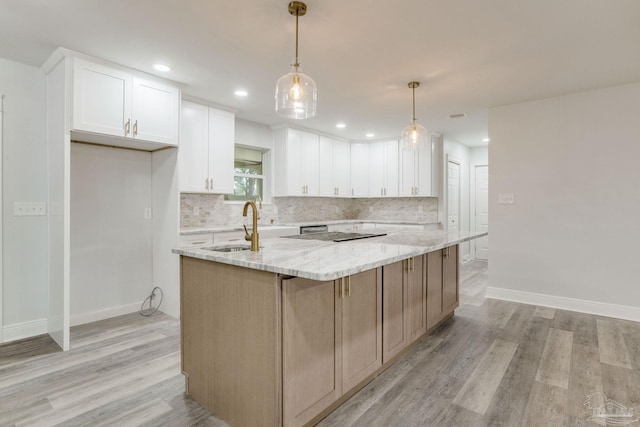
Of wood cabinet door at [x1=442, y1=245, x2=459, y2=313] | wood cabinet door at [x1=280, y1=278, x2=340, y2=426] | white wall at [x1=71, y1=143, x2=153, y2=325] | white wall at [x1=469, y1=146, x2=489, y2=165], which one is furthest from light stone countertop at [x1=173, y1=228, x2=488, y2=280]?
white wall at [x1=469, y1=146, x2=489, y2=165]

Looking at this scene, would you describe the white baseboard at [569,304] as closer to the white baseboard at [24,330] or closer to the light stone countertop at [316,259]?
the light stone countertop at [316,259]

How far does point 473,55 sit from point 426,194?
3174 mm

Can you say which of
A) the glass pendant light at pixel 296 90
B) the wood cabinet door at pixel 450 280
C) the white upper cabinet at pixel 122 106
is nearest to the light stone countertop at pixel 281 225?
the white upper cabinet at pixel 122 106

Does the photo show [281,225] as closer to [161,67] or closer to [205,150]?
[205,150]

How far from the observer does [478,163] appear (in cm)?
705

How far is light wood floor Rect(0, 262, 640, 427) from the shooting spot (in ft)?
6.13

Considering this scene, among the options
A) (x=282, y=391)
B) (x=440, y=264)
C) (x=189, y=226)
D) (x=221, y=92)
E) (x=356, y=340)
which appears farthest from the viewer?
(x=189, y=226)

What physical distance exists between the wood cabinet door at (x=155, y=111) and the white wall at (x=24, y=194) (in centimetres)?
88

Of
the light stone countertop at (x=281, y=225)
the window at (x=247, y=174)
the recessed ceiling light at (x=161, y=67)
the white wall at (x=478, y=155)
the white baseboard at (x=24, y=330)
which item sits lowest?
the white baseboard at (x=24, y=330)

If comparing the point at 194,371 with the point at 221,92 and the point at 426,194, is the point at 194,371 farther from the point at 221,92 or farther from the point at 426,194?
the point at 426,194

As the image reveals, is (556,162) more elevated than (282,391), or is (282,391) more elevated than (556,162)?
(556,162)

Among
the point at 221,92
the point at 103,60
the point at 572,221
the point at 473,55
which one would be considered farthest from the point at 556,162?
the point at 103,60

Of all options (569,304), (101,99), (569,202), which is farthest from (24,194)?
(569,304)

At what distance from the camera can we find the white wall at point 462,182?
19.6ft
